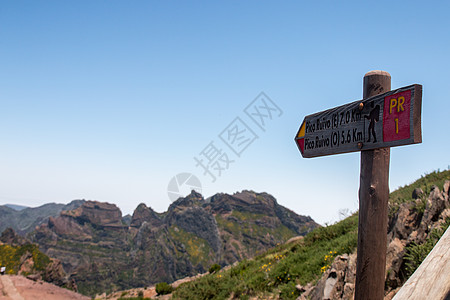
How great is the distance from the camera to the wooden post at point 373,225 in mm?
3293

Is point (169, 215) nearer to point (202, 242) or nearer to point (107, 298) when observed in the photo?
point (202, 242)

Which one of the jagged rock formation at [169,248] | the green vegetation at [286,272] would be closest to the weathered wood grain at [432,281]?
the green vegetation at [286,272]

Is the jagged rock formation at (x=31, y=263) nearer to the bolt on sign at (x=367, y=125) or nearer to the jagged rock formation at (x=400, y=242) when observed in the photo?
the jagged rock formation at (x=400, y=242)

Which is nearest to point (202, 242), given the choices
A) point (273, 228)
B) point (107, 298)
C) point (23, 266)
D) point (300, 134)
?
point (273, 228)

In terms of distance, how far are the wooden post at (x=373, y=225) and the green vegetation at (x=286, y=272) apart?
19.9 ft

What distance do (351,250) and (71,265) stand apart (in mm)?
189329

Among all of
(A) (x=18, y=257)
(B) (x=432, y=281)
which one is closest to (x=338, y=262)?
(B) (x=432, y=281)

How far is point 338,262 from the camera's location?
7574mm

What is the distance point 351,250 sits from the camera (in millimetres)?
9039

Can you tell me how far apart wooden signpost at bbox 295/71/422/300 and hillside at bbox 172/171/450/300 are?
300 centimetres

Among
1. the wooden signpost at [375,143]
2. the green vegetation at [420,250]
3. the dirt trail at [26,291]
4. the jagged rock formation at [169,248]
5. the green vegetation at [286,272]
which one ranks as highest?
the wooden signpost at [375,143]

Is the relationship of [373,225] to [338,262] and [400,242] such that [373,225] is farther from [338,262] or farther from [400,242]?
[338,262]

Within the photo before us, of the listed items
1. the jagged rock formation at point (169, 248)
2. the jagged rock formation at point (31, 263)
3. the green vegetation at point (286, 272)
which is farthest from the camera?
the jagged rock formation at point (169, 248)

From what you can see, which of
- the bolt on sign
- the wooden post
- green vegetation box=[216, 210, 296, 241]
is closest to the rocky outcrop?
green vegetation box=[216, 210, 296, 241]
